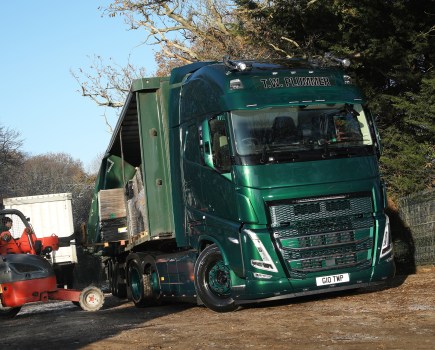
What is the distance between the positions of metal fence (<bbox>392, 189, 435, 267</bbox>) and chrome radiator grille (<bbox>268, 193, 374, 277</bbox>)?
5.19 metres

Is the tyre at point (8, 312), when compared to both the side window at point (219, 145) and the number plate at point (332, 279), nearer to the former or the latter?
the side window at point (219, 145)

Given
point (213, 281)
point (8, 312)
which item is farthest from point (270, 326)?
point (8, 312)

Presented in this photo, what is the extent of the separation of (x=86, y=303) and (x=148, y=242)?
183cm

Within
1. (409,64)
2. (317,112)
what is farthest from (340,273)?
(409,64)

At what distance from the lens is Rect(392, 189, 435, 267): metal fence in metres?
17.1

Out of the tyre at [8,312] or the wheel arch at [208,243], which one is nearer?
the wheel arch at [208,243]

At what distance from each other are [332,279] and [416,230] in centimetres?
651

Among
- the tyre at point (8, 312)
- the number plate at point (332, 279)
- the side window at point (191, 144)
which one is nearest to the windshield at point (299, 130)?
the side window at point (191, 144)

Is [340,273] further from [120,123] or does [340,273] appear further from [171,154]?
[120,123]

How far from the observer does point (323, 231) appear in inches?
463

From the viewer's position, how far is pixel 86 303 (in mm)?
15922

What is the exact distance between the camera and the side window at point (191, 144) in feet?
41.1

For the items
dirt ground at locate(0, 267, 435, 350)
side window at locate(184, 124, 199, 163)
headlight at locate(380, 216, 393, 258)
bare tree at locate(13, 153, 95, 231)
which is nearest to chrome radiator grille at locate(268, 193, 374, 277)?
headlight at locate(380, 216, 393, 258)

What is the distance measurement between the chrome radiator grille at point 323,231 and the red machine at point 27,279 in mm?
5676
